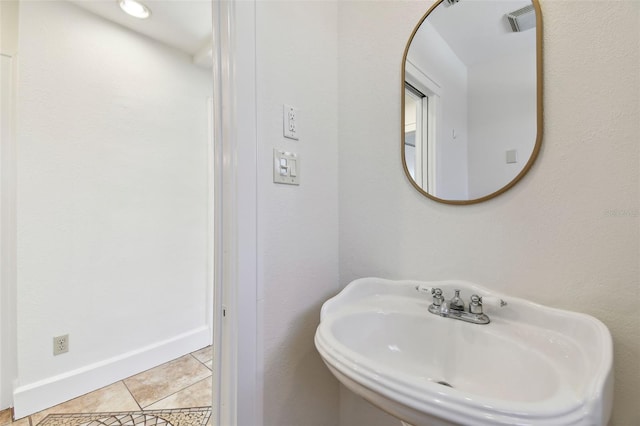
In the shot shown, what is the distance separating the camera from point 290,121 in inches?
35.4

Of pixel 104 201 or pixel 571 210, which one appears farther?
pixel 104 201

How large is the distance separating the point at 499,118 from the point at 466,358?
0.71 meters

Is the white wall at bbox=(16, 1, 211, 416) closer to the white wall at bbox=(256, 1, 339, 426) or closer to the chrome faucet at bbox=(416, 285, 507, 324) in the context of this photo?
the white wall at bbox=(256, 1, 339, 426)

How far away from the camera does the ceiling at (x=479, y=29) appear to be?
76 cm

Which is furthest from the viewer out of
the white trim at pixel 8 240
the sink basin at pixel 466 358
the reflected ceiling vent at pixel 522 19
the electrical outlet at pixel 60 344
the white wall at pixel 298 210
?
the electrical outlet at pixel 60 344

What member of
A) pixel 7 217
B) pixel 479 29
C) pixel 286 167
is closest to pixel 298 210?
Result: pixel 286 167

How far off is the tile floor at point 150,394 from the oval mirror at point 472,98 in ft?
5.60

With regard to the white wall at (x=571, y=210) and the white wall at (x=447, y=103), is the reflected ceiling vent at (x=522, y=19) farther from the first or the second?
the white wall at (x=447, y=103)

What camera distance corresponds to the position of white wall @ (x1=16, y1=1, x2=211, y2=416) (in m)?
1.41

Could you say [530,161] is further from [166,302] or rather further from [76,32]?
[76,32]

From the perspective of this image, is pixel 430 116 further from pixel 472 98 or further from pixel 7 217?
pixel 7 217

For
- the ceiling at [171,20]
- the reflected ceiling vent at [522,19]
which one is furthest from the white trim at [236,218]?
the ceiling at [171,20]

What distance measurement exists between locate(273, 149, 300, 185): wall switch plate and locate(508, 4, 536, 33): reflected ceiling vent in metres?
0.75

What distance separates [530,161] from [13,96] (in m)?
2.33
